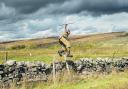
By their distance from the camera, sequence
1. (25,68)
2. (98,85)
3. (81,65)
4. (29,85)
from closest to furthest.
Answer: (98,85), (29,85), (25,68), (81,65)

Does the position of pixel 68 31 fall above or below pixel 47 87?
above

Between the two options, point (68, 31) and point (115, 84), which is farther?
point (68, 31)

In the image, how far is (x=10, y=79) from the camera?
24109mm

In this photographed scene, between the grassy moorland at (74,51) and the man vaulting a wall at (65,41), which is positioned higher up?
→ the man vaulting a wall at (65,41)

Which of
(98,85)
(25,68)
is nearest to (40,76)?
(25,68)

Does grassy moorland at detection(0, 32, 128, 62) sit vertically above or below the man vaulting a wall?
below

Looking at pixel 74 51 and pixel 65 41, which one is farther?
pixel 74 51

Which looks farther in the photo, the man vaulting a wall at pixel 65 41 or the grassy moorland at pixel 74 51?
the grassy moorland at pixel 74 51

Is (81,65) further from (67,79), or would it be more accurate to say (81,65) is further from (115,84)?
(115,84)

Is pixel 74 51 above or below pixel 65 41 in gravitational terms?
below

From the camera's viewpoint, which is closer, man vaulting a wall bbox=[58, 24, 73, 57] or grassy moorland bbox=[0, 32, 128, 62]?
man vaulting a wall bbox=[58, 24, 73, 57]

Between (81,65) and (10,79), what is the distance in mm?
7229

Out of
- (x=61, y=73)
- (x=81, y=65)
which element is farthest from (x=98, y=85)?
(x=81, y=65)

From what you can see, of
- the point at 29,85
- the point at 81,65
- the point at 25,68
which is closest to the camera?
the point at 29,85
